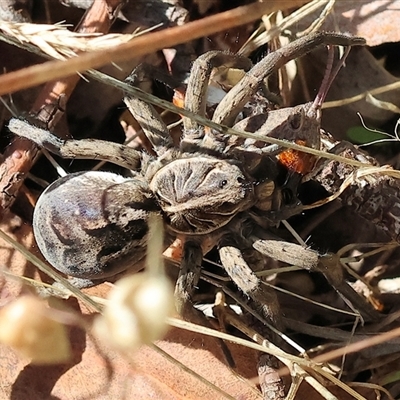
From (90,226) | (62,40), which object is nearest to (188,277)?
(90,226)

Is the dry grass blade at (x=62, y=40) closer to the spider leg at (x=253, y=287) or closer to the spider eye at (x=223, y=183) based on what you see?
the spider eye at (x=223, y=183)

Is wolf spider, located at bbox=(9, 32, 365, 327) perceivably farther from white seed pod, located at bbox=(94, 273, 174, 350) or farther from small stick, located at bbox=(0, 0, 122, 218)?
white seed pod, located at bbox=(94, 273, 174, 350)

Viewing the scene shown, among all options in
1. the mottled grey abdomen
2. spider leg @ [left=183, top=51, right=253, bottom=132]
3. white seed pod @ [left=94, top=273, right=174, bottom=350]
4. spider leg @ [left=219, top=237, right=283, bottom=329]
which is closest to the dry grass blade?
the mottled grey abdomen

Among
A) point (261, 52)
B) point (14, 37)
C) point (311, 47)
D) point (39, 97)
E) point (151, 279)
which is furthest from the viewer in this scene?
point (261, 52)

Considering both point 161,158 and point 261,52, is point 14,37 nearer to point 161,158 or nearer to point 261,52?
point 161,158

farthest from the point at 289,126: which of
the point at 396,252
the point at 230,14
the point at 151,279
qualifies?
the point at 151,279

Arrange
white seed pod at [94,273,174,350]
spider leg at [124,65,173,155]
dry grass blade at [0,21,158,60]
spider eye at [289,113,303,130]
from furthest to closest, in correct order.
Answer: spider leg at [124,65,173,155] → spider eye at [289,113,303,130] → dry grass blade at [0,21,158,60] → white seed pod at [94,273,174,350]
